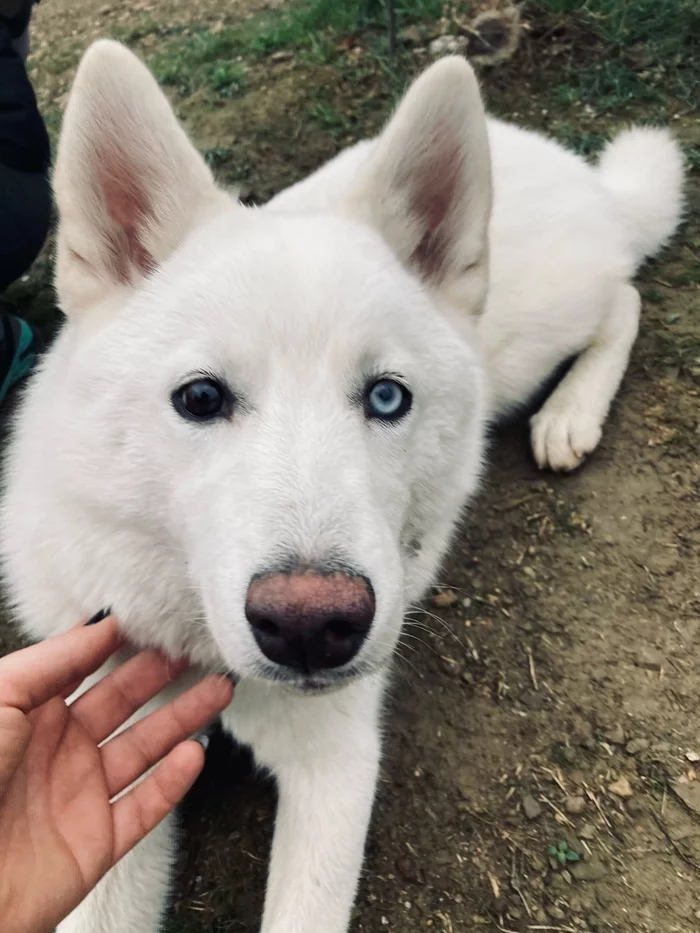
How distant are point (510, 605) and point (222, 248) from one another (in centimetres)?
169

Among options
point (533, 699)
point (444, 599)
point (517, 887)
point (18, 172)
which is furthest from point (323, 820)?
point (18, 172)

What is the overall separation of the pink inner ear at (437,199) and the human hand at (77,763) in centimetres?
127

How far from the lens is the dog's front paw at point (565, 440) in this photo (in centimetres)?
292

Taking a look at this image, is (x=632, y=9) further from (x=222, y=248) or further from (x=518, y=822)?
(x=518, y=822)

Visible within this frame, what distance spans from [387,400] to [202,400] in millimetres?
417

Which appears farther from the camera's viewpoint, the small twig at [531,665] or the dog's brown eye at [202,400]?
the small twig at [531,665]

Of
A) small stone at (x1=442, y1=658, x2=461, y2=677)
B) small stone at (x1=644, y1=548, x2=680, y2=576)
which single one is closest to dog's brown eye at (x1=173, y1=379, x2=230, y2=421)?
small stone at (x1=442, y1=658, x2=461, y2=677)

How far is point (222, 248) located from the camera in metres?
1.65

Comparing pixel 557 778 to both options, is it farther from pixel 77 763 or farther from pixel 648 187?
pixel 648 187

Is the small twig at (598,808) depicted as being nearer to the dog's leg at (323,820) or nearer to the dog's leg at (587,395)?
the dog's leg at (323,820)

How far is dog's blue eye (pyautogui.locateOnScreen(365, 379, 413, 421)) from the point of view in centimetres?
158

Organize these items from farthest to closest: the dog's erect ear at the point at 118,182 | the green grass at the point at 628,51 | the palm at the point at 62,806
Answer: the green grass at the point at 628,51, the dog's erect ear at the point at 118,182, the palm at the point at 62,806

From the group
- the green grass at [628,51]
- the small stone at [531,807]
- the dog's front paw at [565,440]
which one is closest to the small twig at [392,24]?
the green grass at [628,51]

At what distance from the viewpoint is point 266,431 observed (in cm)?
143
